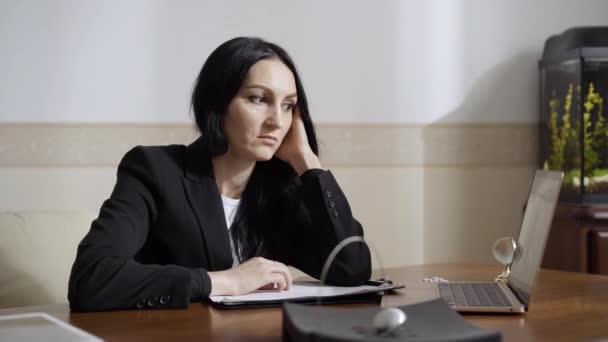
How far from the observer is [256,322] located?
1.31 metres

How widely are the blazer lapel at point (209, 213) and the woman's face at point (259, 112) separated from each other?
0.12m

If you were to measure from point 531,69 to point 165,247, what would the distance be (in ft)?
7.82

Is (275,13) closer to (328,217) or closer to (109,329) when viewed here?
(328,217)

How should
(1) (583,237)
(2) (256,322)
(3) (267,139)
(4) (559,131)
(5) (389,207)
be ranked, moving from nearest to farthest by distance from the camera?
(2) (256,322), (3) (267,139), (1) (583,237), (4) (559,131), (5) (389,207)

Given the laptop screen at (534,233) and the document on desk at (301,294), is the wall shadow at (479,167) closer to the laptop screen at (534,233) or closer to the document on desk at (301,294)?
the laptop screen at (534,233)

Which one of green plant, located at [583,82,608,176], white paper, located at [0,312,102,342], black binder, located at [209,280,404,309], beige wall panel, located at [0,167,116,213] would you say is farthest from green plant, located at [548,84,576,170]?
white paper, located at [0,312,102,342]

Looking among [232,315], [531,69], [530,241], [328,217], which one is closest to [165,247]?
[328,217]

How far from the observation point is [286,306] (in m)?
1.11

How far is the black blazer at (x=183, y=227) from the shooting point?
159 centimetres

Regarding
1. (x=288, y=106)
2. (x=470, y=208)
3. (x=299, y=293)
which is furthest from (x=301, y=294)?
(x=470, y=208)

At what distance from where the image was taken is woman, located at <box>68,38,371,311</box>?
1819mm

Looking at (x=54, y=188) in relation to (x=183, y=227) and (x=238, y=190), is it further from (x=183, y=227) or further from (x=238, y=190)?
(x=183, y=227)

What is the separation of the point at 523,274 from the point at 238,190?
792 mm


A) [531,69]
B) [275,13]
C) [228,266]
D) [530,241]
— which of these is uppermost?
[275,13]
